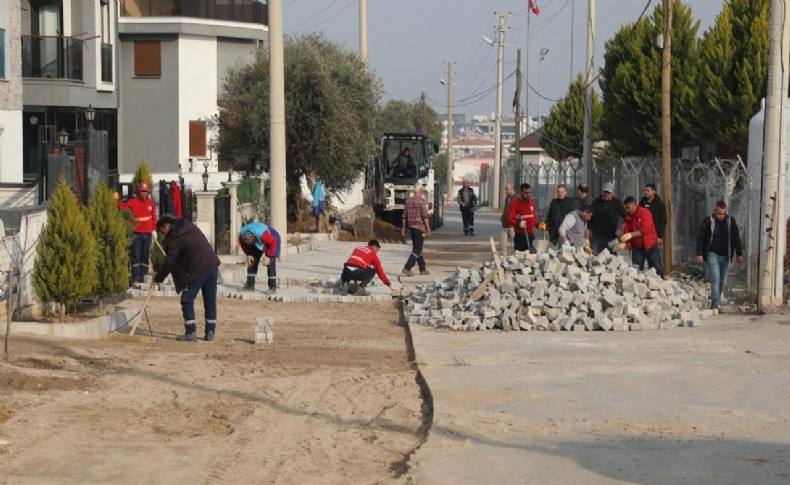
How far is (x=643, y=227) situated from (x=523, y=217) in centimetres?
353

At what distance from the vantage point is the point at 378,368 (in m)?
13.8

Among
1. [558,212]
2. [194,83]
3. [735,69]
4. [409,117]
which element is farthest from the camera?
[409,117]

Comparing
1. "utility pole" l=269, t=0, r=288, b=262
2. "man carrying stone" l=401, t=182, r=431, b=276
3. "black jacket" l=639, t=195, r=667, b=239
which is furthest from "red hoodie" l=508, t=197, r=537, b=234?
"utility pole" l=269, t=0, r=288, b=262

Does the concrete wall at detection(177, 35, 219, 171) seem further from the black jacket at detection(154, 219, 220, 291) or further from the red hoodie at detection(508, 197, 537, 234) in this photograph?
the black jacket at detection(154, 219, 220, 291)

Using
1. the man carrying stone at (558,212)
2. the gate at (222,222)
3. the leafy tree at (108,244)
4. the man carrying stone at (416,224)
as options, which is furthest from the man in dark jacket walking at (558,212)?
the leafy tree at (108,244)

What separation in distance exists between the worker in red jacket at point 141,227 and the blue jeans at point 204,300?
5.54 meters

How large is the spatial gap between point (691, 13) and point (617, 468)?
114ft

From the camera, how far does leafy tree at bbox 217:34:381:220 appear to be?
37.2 m

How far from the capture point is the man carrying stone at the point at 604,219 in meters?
21.2

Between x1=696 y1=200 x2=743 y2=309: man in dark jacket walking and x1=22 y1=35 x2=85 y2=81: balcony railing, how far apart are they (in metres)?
24.3

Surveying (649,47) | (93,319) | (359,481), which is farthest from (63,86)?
(359,481)

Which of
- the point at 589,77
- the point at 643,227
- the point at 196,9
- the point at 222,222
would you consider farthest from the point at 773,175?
the point at 196,9

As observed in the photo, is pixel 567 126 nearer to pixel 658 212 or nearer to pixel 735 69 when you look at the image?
pixel 735 69

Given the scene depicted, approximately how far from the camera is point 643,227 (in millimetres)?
19828
